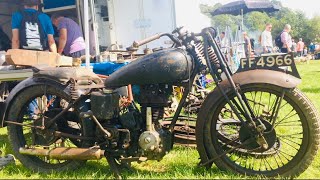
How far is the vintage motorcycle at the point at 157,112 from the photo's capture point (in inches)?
116

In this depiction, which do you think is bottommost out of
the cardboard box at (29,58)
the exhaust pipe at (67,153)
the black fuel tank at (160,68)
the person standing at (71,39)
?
the exhaust pipe at (67,153)

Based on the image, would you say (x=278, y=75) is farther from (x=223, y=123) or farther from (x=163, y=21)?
(x=163, y=21)

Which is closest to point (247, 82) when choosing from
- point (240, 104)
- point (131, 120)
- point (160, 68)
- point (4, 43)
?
point (240, 104)

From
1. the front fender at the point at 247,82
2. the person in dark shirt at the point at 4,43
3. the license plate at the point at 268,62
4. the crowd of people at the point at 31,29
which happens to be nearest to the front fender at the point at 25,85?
the front fender at the point at 247,82

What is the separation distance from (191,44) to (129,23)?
19.4 feet

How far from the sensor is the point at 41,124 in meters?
3.43

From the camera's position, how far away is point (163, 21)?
28.0 ft

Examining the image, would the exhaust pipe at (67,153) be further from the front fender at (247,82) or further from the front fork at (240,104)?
the front fork at (240,104)

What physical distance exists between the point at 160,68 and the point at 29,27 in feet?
10.5

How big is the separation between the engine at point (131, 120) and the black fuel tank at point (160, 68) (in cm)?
15

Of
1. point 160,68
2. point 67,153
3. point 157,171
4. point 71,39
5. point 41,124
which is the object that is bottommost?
point 157,171

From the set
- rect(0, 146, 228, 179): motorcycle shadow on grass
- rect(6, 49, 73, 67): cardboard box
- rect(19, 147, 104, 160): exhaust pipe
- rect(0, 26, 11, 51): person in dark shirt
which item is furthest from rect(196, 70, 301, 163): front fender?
rect(0, 26, 11, 51): person in dark shirt

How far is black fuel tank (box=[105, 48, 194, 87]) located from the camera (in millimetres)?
3012

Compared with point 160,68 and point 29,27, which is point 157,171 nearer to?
point 160,68
